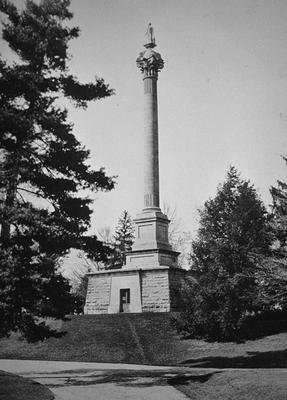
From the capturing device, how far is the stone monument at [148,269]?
88.8 ft

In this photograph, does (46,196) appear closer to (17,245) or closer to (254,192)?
(17,245)

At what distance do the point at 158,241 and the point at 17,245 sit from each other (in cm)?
1780

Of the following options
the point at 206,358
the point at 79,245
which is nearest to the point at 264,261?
the point at 206,358

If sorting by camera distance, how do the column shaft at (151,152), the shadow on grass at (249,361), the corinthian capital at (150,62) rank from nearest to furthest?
the shadow on grass at (249,361), the column shaft at (151,152), the corinthian capital at (150,62)

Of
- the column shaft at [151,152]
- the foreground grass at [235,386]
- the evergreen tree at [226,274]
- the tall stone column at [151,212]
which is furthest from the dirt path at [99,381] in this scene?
the column shaft at [151,152]

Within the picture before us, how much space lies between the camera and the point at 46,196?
13.4 metres

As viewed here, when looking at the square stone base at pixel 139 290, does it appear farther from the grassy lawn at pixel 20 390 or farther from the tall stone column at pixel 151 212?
the grassy lawn at pixel 20 390

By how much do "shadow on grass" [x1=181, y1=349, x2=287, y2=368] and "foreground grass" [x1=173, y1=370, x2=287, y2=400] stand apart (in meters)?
4.29

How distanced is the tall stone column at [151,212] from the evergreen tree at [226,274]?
16.1ft

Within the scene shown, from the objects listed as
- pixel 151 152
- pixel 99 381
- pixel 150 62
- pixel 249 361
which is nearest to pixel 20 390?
pixel 99 381

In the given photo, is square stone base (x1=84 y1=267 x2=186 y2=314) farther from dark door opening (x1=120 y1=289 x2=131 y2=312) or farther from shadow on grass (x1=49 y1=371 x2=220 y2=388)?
shadow on grass (x1=49 y1=371 x2=220 y2=388)

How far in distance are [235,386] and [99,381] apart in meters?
4.54

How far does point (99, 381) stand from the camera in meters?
12.7

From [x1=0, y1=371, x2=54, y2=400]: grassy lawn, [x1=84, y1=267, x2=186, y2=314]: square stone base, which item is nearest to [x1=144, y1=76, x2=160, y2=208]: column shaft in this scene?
[x1=84, y1=267, x2=186, y2=314]: square stone base
